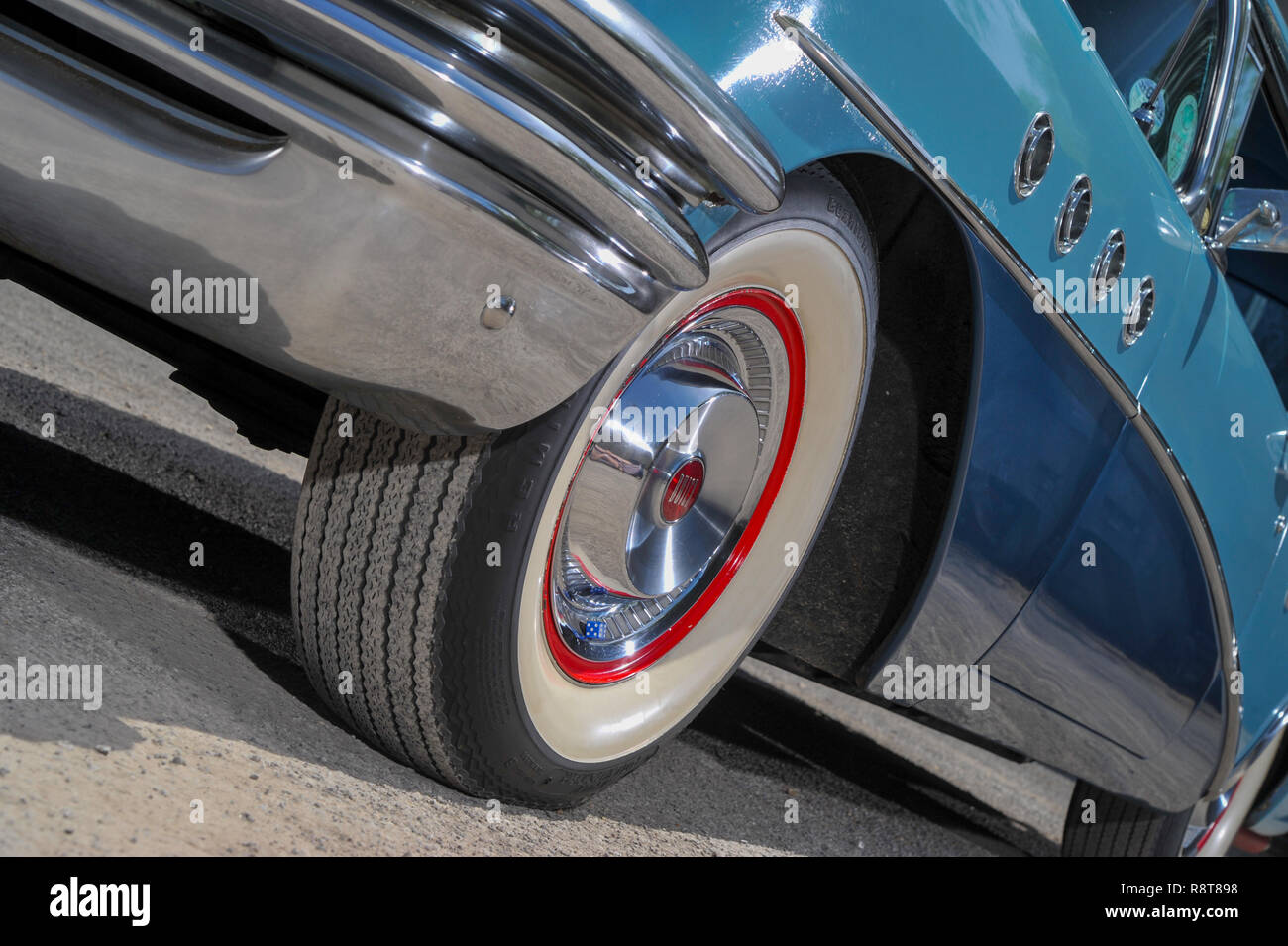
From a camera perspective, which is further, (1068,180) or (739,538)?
(739,538)

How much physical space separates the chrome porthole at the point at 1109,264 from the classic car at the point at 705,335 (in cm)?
1

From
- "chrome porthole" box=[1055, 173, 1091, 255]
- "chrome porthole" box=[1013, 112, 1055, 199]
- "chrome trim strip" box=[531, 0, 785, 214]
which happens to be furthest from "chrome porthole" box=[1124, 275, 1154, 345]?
"chrome trim strip" box=[531, 0, 785, 214]

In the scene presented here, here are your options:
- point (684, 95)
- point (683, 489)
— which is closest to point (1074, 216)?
point (683, 489)

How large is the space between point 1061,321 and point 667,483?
2.04ft

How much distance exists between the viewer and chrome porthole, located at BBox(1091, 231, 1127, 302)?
163cm

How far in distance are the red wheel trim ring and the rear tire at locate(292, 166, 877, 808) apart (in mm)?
13

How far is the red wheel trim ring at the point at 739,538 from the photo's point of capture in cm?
148

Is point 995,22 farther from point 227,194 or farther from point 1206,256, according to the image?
point 227,194

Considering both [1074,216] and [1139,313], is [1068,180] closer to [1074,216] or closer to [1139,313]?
[1074,216]

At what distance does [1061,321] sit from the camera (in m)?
1.62
